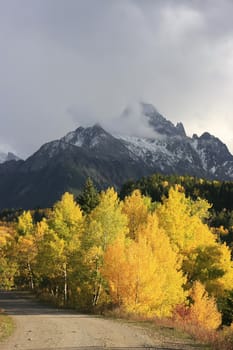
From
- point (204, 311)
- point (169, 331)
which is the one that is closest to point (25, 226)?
point (204, 311)

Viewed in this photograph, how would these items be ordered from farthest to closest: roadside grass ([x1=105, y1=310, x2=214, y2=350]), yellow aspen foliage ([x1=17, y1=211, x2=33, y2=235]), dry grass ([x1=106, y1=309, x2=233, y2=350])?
yellow aspen foliage ([x1=17, y1=211, x2=33, y2=235]) → roadside grass ([x1=105, y1=310, x2=214, y2=350]) → dry grass ([x1=106, y1=309, x2=233, y2=350])

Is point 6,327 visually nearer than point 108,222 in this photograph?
Yes

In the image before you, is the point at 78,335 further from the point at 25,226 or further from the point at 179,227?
the point at 25,226

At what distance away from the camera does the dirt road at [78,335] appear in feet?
78.6

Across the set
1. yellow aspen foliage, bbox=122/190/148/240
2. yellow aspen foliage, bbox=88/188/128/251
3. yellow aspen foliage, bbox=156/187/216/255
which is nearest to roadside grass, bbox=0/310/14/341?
yellow aspen foliage, bbox=88/188/128/251

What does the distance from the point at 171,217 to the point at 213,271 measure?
9.44m

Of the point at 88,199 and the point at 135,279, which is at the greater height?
the point at 88,199

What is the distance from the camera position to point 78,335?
2706 centimetres

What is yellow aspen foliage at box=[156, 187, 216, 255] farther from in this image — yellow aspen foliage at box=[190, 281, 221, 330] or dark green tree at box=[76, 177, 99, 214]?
dark green tree at box=[76, 177, 99, 214]

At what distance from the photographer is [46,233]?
4950 centimetres

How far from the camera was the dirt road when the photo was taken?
2395 cm

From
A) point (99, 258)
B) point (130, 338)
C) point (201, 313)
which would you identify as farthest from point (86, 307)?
point (130, 338)

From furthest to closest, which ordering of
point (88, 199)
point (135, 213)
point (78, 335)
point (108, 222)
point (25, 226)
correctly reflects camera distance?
point (88, 199) < point (25, 226) < point (135, 213) < point (108, 222) < point (78, 335)

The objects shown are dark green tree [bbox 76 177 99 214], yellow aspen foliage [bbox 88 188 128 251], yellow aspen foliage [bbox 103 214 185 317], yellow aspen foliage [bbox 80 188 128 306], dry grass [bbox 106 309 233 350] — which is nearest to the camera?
dry grass [bbox 106 309 233 350]
